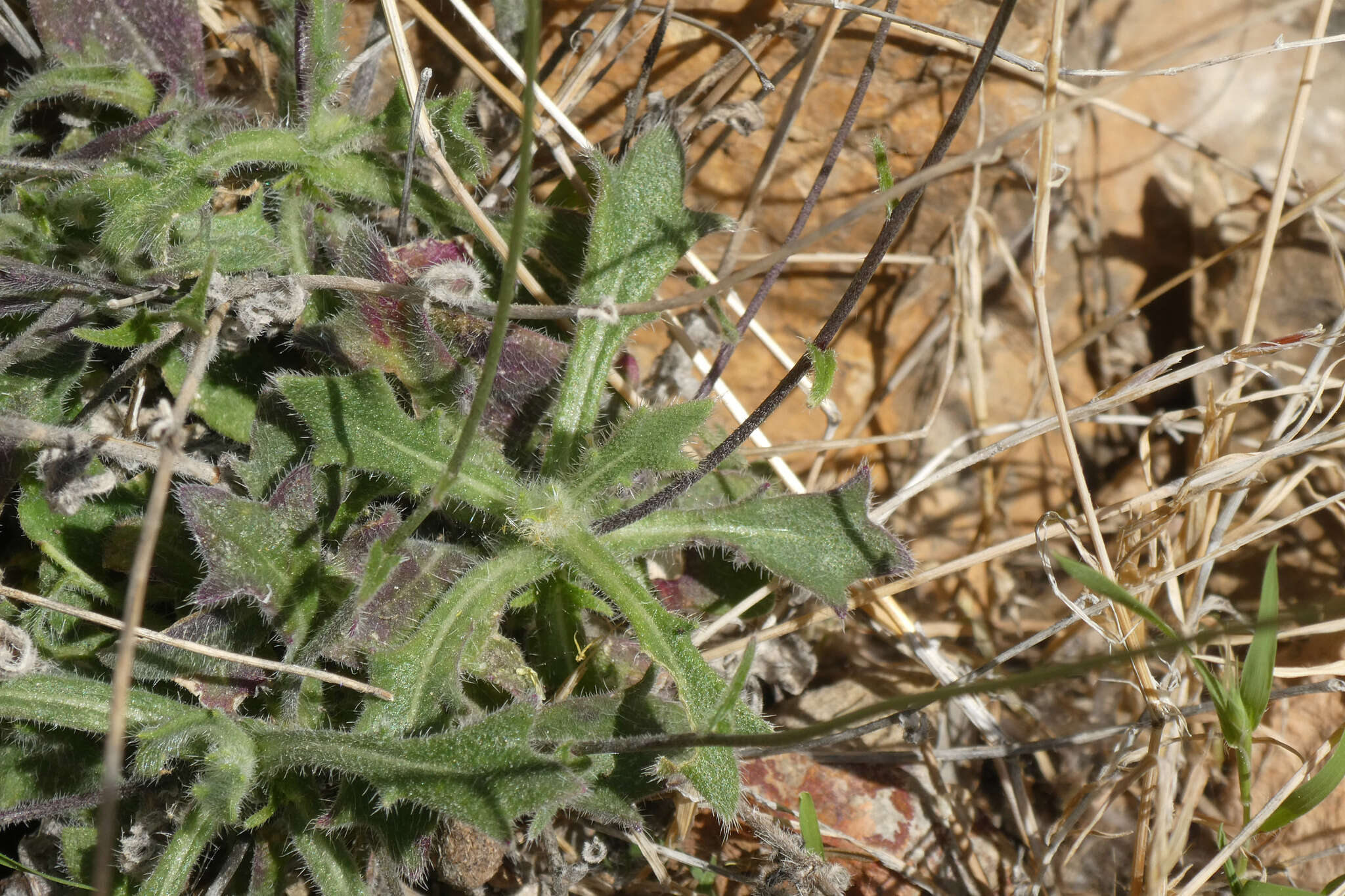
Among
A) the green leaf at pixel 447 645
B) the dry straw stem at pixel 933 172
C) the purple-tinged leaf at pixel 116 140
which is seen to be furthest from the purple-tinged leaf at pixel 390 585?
the purple-tinged leaf at pixel 116 140

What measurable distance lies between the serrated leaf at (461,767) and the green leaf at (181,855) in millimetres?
A: 184

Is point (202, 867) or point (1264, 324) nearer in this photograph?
point (202, 867)

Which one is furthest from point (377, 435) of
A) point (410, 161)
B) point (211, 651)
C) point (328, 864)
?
point (328, 864)

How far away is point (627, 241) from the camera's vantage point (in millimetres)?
2486

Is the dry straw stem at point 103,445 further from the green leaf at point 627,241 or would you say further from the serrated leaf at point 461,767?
the green leaf at point 627,241

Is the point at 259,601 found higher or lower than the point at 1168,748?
higher

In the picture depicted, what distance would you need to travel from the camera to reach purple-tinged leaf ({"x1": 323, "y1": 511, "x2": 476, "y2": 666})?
7.02ft

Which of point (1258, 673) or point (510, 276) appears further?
point (1258, 673)

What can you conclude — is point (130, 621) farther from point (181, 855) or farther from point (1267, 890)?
point (1267, 890)

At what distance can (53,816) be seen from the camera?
7.38 feet

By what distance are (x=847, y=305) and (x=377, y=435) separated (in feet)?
3.49

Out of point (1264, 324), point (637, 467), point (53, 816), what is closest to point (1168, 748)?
point (637, 467)

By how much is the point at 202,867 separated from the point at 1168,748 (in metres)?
2.28

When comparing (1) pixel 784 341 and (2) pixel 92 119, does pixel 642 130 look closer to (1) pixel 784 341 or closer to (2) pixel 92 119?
(1) pixel 784 341
